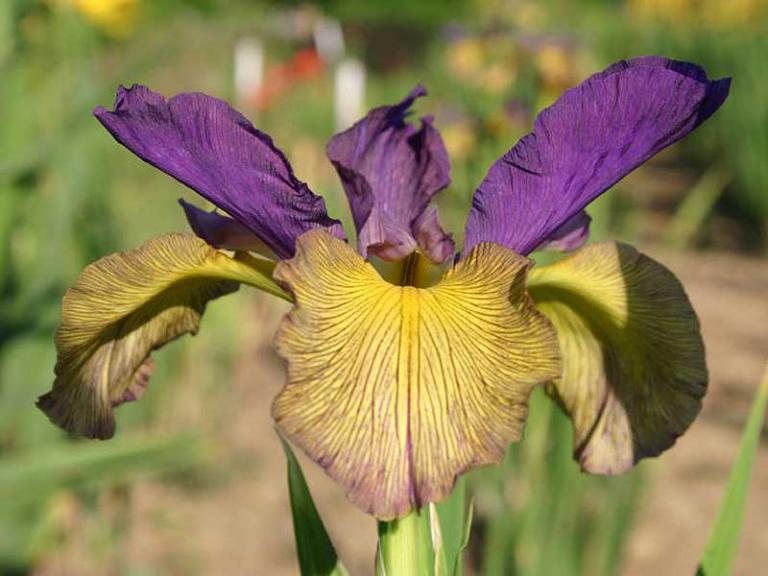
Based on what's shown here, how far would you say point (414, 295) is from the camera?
1.66 ft

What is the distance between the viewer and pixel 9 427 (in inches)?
64.9

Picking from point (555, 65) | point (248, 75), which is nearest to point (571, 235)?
point (555, 65)

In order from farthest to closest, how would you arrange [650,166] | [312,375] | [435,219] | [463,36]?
[650,166], [463,36], [435,219], [312,375]

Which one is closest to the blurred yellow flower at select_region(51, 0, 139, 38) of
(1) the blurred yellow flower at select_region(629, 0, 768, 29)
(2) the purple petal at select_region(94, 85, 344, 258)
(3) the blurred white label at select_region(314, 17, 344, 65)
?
(2) the purple petal at select_region(94, 85, 344, 258)

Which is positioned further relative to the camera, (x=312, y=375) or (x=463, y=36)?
(x=463, y=36)

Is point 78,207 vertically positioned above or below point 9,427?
above

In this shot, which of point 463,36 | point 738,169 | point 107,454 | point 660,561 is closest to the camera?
point 107,454

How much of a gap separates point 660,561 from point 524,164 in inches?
67.1

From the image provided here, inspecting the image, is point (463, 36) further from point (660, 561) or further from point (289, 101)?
point (660, 561)

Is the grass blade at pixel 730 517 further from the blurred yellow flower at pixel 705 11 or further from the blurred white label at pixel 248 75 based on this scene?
the blurred yellow flower at pixel 705 11

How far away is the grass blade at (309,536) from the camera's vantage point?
22.5 inches

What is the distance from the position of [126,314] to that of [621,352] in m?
0.29

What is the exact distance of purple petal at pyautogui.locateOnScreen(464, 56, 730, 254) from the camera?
19.6 inches

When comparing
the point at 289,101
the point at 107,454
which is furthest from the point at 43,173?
the point at 289,101
